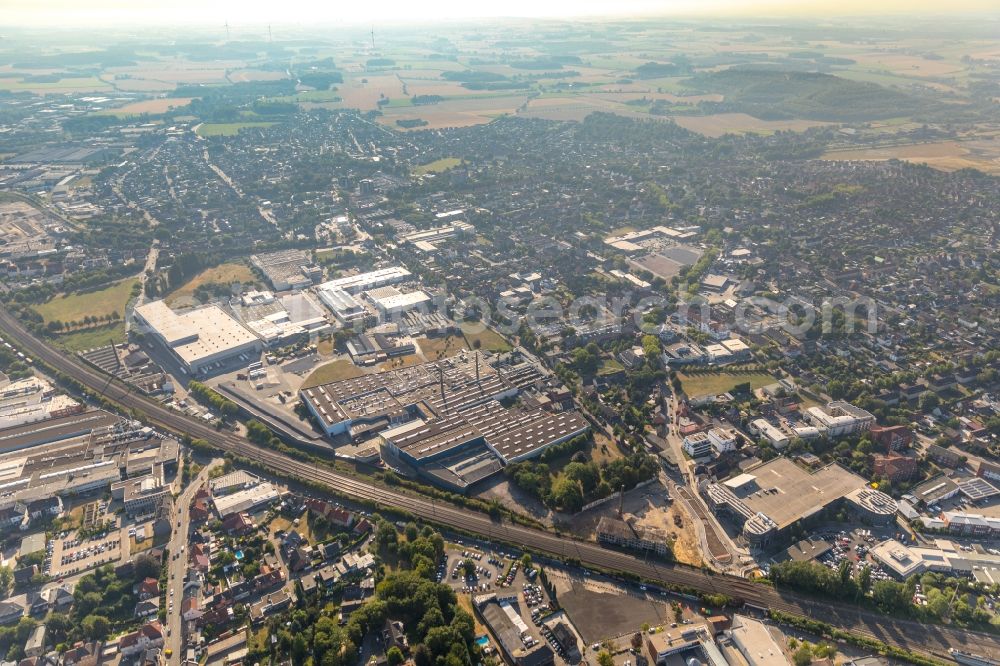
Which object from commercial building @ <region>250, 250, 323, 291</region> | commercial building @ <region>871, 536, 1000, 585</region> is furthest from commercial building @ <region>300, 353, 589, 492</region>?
commercial building @ <region>250, 250, 323, 291</region>

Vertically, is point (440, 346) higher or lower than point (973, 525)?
lower

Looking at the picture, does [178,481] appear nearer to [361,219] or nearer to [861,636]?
[861,636]

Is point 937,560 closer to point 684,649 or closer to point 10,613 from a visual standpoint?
point 684,649

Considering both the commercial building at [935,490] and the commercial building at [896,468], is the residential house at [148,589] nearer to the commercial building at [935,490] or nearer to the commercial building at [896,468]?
the commercial building at [896,468]

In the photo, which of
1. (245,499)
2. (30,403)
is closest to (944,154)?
(245,499)

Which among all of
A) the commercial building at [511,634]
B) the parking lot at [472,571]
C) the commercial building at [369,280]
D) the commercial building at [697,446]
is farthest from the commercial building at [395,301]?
the commercial building at [511,634]

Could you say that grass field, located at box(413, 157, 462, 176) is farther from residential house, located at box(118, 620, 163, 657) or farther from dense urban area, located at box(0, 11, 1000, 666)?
residential house, located at box(118, 620, 163, 657)
